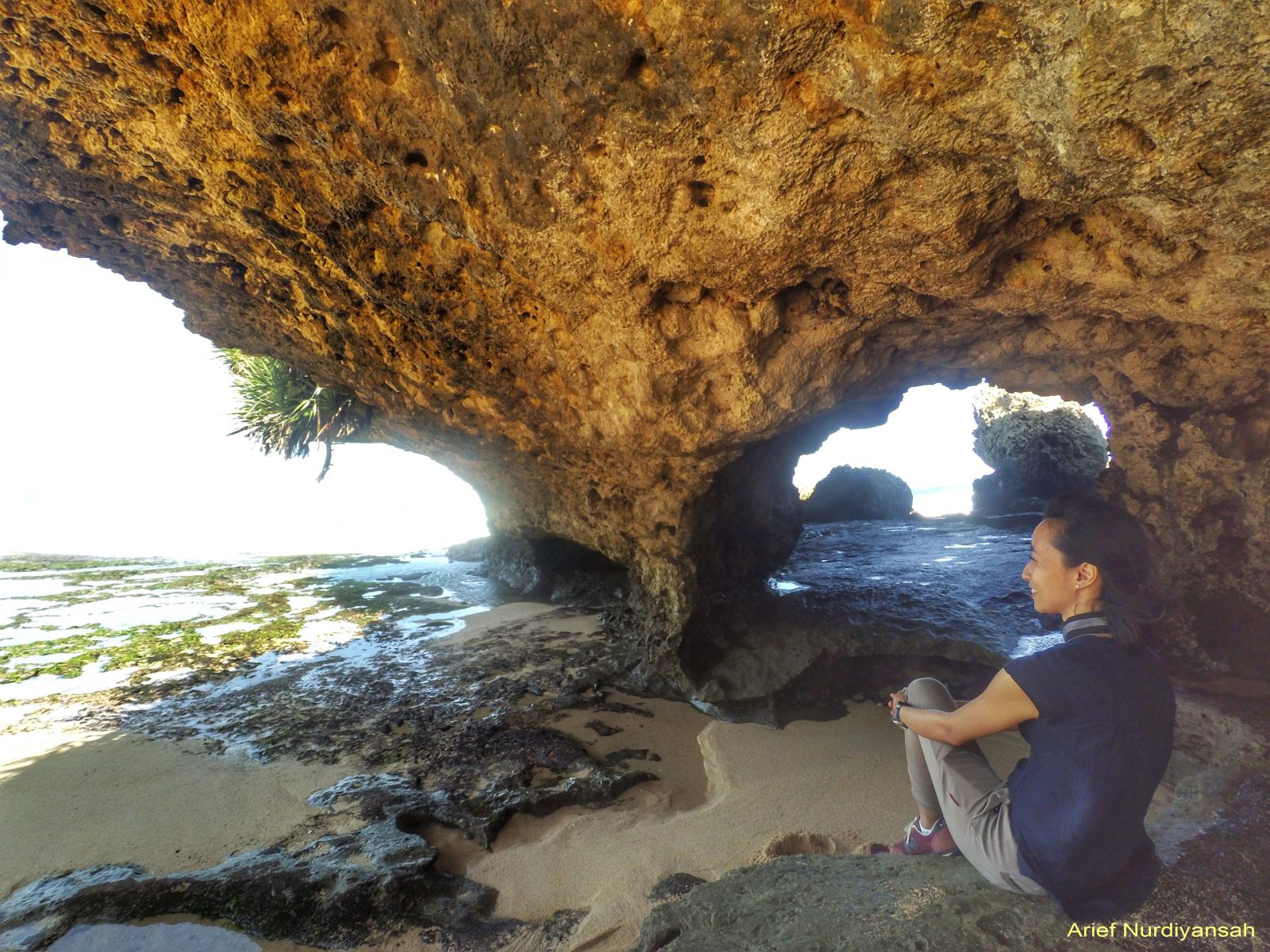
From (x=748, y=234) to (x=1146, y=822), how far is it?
314 cm

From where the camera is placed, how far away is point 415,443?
7926mm

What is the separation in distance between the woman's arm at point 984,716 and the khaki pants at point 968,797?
5.3 inches

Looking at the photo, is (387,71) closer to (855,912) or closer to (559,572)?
(855,912)

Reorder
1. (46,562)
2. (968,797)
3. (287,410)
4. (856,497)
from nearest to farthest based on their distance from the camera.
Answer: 1. (968,797)
2. (287,410)
3. (856,497)
4. (46,562)

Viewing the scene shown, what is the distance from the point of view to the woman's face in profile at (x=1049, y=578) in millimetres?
2057

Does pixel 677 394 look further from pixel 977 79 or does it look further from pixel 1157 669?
pixel 1157 669

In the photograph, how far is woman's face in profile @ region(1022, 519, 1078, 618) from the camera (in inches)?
81.0

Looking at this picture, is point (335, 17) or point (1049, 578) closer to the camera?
point (1049, 578)

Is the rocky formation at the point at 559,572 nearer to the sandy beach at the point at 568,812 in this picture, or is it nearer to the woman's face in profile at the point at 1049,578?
the sandy beach at the point at 568,812

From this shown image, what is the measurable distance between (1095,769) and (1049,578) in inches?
22.2

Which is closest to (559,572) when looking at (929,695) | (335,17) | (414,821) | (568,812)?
(568,812)

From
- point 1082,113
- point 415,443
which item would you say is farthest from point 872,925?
point 415,443

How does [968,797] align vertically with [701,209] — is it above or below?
below

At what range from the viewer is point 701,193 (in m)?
3.20
